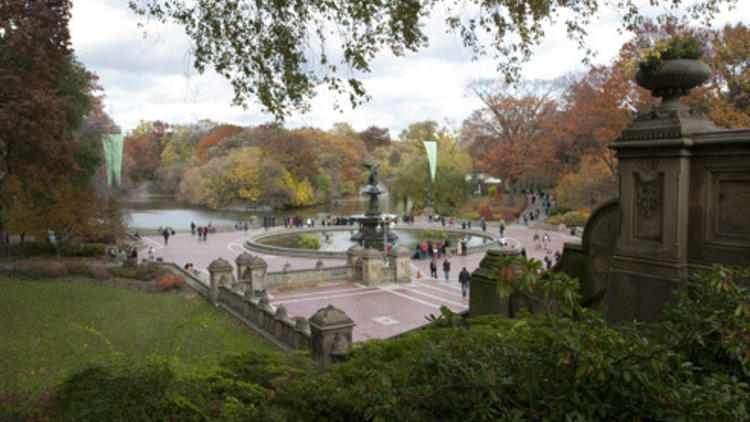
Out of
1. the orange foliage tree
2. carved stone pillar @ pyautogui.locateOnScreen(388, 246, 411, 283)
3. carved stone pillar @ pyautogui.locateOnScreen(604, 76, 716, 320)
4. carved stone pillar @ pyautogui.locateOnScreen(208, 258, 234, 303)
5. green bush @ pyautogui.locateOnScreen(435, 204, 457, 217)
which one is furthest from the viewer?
the orange foliage tree

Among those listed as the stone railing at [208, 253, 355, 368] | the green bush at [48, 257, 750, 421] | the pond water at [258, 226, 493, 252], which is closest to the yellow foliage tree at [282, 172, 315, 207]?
the pond water at [258, 226, 493, 252]

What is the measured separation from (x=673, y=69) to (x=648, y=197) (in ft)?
3.88

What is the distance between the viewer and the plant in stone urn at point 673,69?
4.55 meters

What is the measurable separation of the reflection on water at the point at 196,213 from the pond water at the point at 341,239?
13241 mm

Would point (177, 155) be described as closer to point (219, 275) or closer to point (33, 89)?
point (33, 89)

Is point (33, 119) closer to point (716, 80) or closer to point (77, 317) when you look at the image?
point (77, 317)

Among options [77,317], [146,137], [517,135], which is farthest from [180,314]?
[146,137]

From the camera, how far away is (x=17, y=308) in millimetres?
14953

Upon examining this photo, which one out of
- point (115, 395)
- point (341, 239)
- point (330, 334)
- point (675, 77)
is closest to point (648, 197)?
point (675, 77)

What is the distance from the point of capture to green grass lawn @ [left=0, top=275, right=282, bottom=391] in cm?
964

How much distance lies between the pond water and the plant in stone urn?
1012 inches

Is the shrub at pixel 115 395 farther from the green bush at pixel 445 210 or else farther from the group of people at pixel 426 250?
the green bush at pixel 445 210

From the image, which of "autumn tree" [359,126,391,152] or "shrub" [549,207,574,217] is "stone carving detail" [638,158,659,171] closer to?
"shrub" [549,207,574,217]

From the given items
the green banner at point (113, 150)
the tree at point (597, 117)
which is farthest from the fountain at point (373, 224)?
the green banner at point (113, 150)
